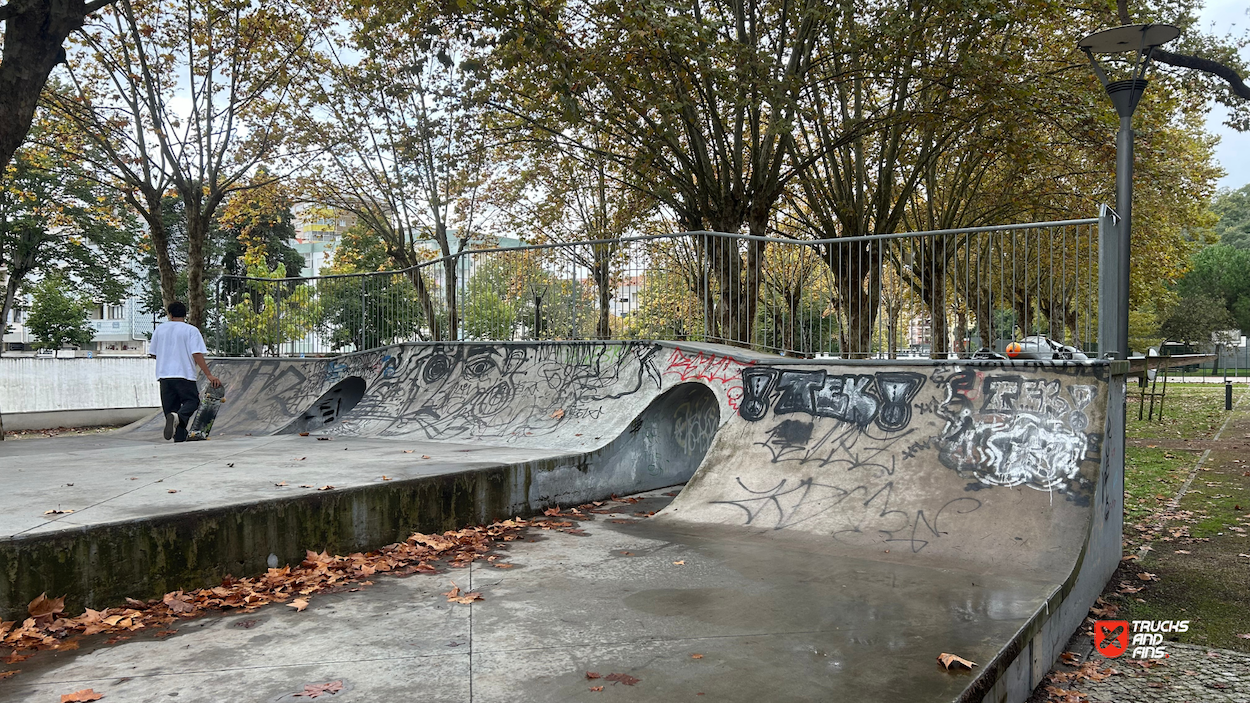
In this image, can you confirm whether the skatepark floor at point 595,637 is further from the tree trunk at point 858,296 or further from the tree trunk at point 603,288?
the tree trunk at point 603,288

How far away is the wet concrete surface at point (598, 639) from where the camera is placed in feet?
11.1

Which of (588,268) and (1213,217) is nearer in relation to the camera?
(588,268)

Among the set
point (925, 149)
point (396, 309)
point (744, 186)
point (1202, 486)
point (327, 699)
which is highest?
point (925, 149)

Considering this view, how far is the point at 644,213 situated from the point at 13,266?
33.5 metres

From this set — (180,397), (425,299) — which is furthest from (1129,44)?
(180,397)

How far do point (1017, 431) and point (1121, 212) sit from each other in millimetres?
2131

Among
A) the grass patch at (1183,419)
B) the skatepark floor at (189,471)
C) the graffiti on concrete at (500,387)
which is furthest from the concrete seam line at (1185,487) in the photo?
the skatepark floor at (189,471)

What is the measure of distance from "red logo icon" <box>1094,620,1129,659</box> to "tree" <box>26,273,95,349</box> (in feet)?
159

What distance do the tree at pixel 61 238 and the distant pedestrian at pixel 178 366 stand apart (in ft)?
93.6

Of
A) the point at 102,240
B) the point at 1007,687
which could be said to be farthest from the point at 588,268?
the point at 102,240

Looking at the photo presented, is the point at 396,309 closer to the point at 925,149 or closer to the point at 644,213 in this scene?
the point at 644,213

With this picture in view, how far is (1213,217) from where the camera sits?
97.4ft

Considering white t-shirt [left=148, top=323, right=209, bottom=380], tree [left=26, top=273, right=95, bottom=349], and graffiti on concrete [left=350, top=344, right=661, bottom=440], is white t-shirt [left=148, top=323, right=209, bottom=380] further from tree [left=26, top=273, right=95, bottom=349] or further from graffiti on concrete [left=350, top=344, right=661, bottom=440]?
tree [left=26, top=273, right=95, bottom=349]

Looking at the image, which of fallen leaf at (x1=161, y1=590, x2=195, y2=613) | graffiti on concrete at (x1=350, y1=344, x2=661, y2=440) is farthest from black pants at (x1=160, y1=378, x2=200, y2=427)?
fallen leaf at (x1=161, y1=590, x2=195, y2=613)
